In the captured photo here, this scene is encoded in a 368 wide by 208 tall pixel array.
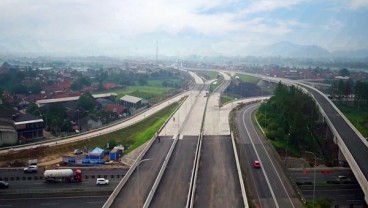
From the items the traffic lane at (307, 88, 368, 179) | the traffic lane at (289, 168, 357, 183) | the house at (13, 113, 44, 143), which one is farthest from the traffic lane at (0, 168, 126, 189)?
the traffic lane at (307, 88, 368, 179)

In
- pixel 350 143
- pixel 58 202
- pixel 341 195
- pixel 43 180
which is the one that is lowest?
pixel 58 202

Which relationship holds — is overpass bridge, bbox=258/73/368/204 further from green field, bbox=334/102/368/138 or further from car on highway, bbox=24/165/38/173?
car on highway, bbox=24/165/38/173

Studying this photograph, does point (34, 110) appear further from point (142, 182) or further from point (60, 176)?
point (142, 182)

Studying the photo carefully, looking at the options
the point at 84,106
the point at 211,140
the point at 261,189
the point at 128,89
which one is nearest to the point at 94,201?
the point at 261,189

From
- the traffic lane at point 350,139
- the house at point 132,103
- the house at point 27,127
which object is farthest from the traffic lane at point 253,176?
the house at point 132,103

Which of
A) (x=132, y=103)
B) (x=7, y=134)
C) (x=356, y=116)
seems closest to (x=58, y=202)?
(x=7, y=134)

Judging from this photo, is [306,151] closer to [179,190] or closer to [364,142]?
[364,142]

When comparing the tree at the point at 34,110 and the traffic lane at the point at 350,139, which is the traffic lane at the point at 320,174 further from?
the tree at the point at 34,110

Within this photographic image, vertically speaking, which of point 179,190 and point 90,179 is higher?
point 179,190
